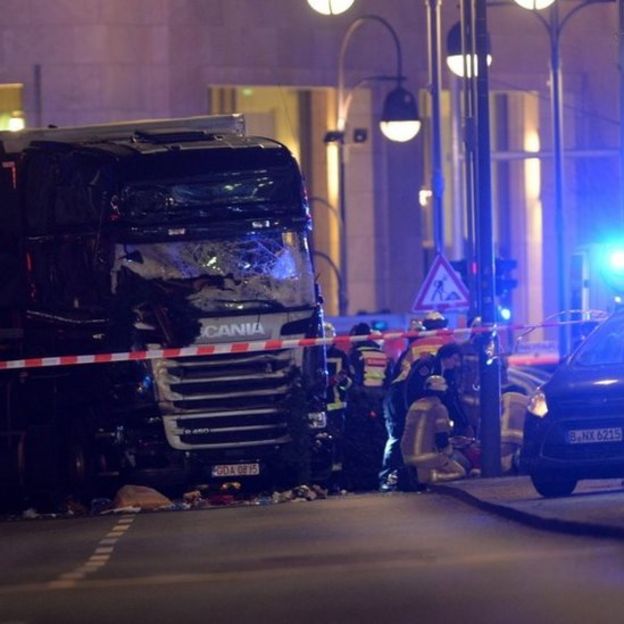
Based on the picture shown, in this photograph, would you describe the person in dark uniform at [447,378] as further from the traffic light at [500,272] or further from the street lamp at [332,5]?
the traffic light at [500,272]

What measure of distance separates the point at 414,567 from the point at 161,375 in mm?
6803

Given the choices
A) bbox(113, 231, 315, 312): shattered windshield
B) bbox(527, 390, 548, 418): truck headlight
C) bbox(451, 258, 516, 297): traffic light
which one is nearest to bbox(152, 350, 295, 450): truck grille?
bbox(113, 231, 315, 312): shattered windshield

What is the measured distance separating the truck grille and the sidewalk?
1.79 metres

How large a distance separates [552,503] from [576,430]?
82 centimetres

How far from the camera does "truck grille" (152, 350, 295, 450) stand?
18312mm

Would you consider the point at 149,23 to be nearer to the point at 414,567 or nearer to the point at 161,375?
the point at 161,375

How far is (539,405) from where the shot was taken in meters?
16.1

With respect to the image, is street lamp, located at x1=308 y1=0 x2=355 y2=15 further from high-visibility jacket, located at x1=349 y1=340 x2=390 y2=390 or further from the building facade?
the building facade

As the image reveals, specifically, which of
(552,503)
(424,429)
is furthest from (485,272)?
(552,503)

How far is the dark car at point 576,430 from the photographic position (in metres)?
15.6

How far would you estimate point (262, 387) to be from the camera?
18438 millimetres

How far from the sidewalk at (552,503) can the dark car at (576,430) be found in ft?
0.69

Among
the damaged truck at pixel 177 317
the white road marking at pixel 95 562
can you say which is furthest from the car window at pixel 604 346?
the white road marking at pixel 95 562

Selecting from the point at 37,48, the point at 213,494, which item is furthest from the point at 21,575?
the point at 37,48
